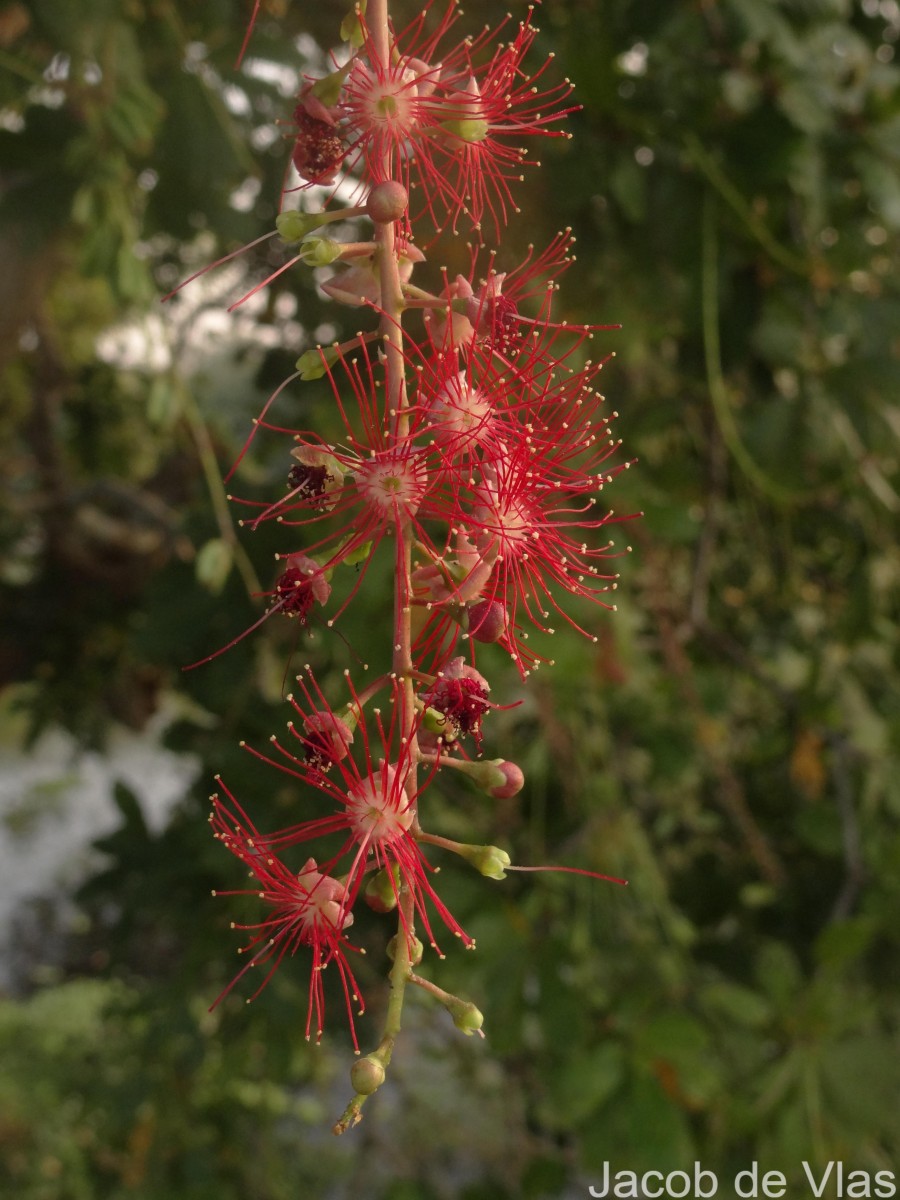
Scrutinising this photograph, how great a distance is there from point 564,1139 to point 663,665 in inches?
24.3

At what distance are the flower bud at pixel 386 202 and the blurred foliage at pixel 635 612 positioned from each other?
416 millimetres

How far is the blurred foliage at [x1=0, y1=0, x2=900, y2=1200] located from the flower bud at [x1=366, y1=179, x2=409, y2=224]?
1.37 feet

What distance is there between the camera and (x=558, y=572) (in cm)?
46

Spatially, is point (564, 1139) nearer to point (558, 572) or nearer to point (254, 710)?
point (254, 710)

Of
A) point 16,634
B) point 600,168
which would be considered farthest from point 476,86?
point 16,634

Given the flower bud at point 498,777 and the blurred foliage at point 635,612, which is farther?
the blurred foliage at point 635,612

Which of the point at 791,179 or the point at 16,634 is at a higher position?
the point at 791,179

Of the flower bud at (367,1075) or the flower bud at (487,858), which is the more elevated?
the flower bud at (487,858)

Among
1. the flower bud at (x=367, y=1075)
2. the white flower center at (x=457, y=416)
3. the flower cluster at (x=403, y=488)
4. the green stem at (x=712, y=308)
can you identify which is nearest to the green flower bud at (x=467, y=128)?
the flower cluster at (x=403, y=488)

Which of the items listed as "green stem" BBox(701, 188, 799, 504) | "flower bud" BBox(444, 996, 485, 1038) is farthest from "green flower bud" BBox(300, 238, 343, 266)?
"green stem" BBox(701, 188, 799, 504)

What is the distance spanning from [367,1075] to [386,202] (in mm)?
280

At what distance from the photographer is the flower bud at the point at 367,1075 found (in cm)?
33

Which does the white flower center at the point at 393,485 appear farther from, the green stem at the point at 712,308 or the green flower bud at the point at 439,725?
the green stem at the point at 712,308

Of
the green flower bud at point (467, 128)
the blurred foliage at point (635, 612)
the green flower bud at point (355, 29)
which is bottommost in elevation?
the blurred foliage at point (635, 612)
